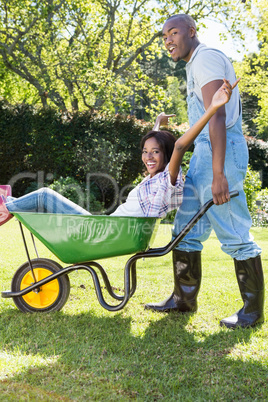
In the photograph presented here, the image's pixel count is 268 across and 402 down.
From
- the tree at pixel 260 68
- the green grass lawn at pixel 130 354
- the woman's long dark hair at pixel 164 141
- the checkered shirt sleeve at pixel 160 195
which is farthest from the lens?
the tree at pixel 260 68

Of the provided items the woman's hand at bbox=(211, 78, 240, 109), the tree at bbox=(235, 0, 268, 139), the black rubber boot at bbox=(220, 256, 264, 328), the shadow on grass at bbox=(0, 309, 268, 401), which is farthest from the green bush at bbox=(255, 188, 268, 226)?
the woman's hand at bbox=(211, 78, 240, 109)

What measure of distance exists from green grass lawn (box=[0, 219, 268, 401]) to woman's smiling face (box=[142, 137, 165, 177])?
100cm

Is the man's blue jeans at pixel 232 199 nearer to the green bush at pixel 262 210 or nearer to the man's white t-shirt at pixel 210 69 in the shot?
the man's white t-shirt at pixel 210 69

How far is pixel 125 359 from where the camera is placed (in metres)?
2.05

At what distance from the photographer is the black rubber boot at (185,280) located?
2.81 metres

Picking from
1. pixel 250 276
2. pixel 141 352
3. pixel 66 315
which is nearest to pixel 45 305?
pixel 66 315

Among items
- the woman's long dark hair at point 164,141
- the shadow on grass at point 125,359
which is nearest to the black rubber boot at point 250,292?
the shadow on grass at point 125,359

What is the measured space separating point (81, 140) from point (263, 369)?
8.10 m

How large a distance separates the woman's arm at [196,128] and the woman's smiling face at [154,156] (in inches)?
11.9

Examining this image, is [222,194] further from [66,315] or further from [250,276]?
[66,315]

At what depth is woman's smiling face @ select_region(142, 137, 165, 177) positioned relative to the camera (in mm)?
2732

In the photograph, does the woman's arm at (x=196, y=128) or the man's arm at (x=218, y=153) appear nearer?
the woman's arm at (x=196, y=128)

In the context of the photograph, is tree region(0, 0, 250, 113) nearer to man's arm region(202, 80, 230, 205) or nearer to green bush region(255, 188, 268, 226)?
green bush region(255, 188, 268, 226)

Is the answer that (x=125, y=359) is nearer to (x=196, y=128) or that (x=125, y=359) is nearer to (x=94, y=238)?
(x=94, y=238)
